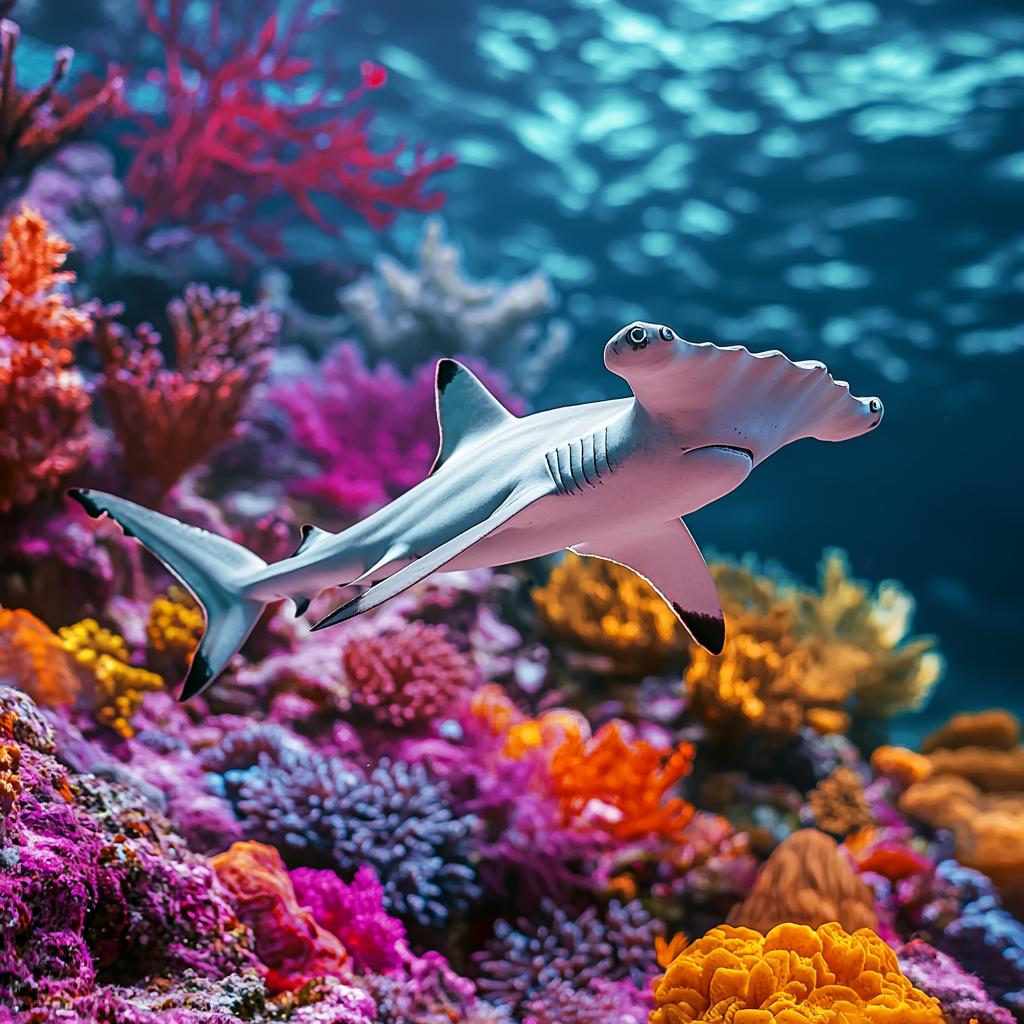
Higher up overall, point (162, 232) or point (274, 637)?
point (162, 232)

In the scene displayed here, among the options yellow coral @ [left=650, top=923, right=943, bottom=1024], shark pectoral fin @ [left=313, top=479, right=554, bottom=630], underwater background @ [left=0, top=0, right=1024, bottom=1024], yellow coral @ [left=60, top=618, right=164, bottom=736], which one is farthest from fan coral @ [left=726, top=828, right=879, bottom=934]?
yellow coral @ [left=60, top=618, right=164, bottom=736]

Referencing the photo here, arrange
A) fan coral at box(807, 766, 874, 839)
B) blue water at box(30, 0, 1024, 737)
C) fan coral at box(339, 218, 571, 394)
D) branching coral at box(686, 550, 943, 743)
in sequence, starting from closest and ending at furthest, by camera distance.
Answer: fan coral at box(807, 766, 874, 839) < branching coral at box(686, 550, 943, 743) < fan coral at box(339, 218, 571, 394) < blue water at box(30, 0, 1024, 737)

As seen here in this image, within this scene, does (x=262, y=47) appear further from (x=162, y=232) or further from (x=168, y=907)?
(x=168, y=907)

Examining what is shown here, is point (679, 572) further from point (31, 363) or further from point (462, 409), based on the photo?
point (31, 363)

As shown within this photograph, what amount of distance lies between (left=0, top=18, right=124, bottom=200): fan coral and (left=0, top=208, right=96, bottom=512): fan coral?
1698mm

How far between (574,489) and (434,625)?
3.21m

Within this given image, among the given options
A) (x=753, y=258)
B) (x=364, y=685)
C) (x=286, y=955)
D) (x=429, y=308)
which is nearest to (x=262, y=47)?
(x=429, y=308)

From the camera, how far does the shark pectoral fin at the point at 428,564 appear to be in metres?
1.58

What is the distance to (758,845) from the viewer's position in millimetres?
3994

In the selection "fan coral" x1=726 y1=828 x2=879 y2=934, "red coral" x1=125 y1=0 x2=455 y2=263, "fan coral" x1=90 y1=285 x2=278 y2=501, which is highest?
"red coral" x1=125 y1=0 x2=455 y2=263

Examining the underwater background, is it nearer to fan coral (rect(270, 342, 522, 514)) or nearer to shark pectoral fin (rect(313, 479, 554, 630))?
fan coral (rect(270, 342, 522, 514))

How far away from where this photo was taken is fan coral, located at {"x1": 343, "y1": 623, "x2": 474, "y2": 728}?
387 centimetres

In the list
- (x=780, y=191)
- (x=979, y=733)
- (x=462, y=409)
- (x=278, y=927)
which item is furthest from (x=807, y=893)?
(x=780, y=191)

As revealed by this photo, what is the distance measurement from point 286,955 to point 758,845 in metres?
3.02
